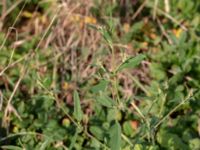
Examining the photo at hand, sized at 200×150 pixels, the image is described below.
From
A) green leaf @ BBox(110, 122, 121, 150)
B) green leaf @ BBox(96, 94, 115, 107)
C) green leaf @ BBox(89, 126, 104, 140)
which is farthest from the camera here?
green leaf @ BBox(89, 126, 104, 140)

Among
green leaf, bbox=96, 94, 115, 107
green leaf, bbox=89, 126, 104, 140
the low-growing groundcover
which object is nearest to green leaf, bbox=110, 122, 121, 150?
green leaf, bbox=96, 94, 115, 107

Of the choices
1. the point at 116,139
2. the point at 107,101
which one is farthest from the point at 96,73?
the point at 116,139

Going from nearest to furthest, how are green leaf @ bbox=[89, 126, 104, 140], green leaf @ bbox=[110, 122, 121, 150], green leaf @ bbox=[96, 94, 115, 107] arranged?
green leaf @ bbox=[110, 122, 121, 150] < green leaf @ bbox=[96, 94, 115, 107] < green leaf @ bbox=[89, 126, 104, 140]

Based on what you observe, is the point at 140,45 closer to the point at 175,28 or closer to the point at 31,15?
the point at 175,28

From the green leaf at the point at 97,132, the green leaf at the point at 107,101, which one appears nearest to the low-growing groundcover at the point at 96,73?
the green leaf at the point at 97,132

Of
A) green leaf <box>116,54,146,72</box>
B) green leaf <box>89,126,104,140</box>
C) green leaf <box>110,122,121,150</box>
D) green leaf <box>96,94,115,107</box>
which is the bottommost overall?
green leaf <box>89,126,104,140</box>

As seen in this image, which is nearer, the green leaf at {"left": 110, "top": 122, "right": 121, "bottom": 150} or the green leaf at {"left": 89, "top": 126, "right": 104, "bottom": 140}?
the green leaf at {"left": 110, "top": 122, "right": 121, "bottom": 150}

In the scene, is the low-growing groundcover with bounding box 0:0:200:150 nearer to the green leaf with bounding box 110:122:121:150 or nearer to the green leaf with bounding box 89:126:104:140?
the green leaf with bounding box 89:126:104:140

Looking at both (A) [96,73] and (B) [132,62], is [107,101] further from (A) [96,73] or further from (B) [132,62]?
(A) [96,73]

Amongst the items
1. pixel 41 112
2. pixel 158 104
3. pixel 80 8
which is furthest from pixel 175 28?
pixel 41 112
